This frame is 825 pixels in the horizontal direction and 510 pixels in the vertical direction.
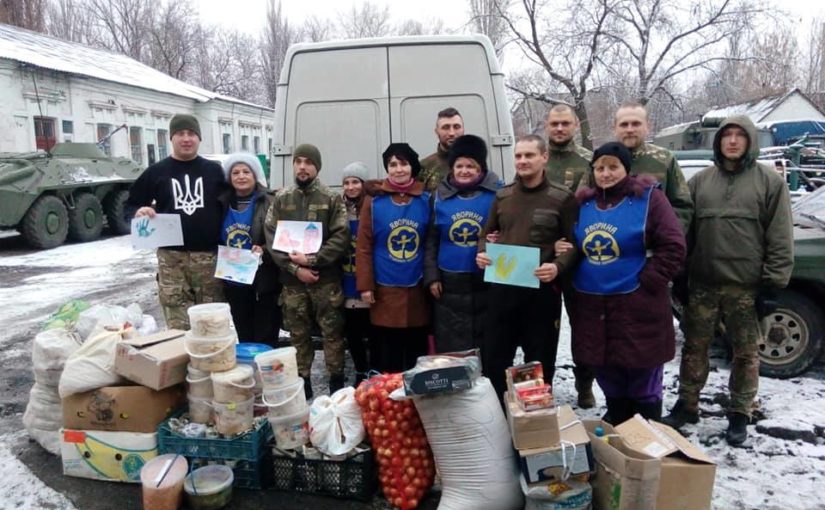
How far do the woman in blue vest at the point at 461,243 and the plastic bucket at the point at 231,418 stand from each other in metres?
1.27

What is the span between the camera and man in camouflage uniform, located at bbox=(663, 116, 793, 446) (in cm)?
365

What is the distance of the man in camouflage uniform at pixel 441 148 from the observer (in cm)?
413

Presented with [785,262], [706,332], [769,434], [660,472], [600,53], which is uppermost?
[600,53]

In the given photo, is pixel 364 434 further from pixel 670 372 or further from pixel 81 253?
pixel 81 253

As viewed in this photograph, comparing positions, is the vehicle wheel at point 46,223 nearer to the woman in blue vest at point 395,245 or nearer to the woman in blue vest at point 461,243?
the woman in blue vest at point 395,245

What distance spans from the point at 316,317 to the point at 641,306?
7.00ft

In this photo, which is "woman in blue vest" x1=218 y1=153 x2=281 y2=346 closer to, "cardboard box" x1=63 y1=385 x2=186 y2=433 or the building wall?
"cardboard box" x1=63 y1=385 x2=186 y2=433

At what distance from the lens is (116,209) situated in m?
15.1

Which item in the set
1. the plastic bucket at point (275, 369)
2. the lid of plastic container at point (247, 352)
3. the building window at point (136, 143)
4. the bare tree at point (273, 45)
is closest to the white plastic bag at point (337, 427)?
the plastic bucket at point (275, 369)

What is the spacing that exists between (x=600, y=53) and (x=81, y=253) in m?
17.0

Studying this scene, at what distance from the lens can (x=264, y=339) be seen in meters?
4.61

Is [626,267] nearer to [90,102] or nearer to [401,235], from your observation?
[401,235]

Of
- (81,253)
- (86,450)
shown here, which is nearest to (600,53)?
(81,253)

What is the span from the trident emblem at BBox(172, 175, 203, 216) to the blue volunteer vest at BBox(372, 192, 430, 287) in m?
1.38
